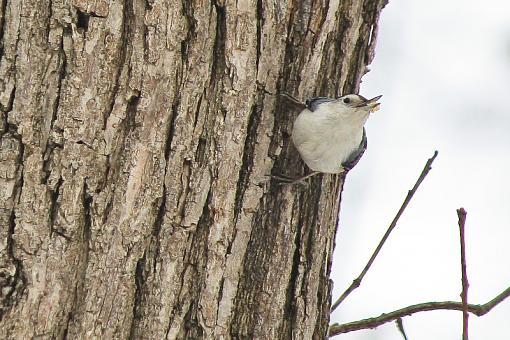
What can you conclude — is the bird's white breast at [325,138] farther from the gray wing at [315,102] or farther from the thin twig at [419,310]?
the thin twig at [419,310]

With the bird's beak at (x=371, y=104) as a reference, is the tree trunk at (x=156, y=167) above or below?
below

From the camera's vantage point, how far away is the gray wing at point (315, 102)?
6.16 feet

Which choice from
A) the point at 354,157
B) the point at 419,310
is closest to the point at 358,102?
the point at 354,157

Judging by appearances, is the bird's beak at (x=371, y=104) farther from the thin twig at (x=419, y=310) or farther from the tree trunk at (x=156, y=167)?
the thin twig at (x=419, y=310)

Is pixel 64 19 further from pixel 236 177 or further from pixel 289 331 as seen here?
pixel 289 331

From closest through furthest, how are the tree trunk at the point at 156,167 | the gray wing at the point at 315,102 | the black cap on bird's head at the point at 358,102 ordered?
the tree trunk at the point at 156,167 < the gray wing at the point at 315,102 < the black cap on bird's head at the point at 358,102

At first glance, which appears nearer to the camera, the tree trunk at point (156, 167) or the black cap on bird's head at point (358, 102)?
the tree trunk at point (156, 167)

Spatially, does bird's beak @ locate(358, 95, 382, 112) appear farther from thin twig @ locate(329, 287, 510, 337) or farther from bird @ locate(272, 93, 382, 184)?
thin twig @ locate(329, 287, 510, 337)

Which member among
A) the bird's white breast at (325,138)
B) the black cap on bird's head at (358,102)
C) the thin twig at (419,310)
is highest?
the black cap on bird's head at (358,102)

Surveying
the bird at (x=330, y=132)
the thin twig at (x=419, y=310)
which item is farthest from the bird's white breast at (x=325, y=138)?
the thin twig at (x=419, y=310)

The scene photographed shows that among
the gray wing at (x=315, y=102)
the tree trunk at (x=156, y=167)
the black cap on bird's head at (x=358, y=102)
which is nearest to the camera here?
the tree trunk at (x=156, y=167)

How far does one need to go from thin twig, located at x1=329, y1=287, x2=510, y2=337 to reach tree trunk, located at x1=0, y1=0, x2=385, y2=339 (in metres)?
0.42

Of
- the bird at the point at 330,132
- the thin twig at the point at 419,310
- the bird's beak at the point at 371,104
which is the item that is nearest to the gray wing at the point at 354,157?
the bird at the point at 330,132

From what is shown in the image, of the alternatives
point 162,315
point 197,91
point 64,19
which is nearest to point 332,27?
point 197,91
